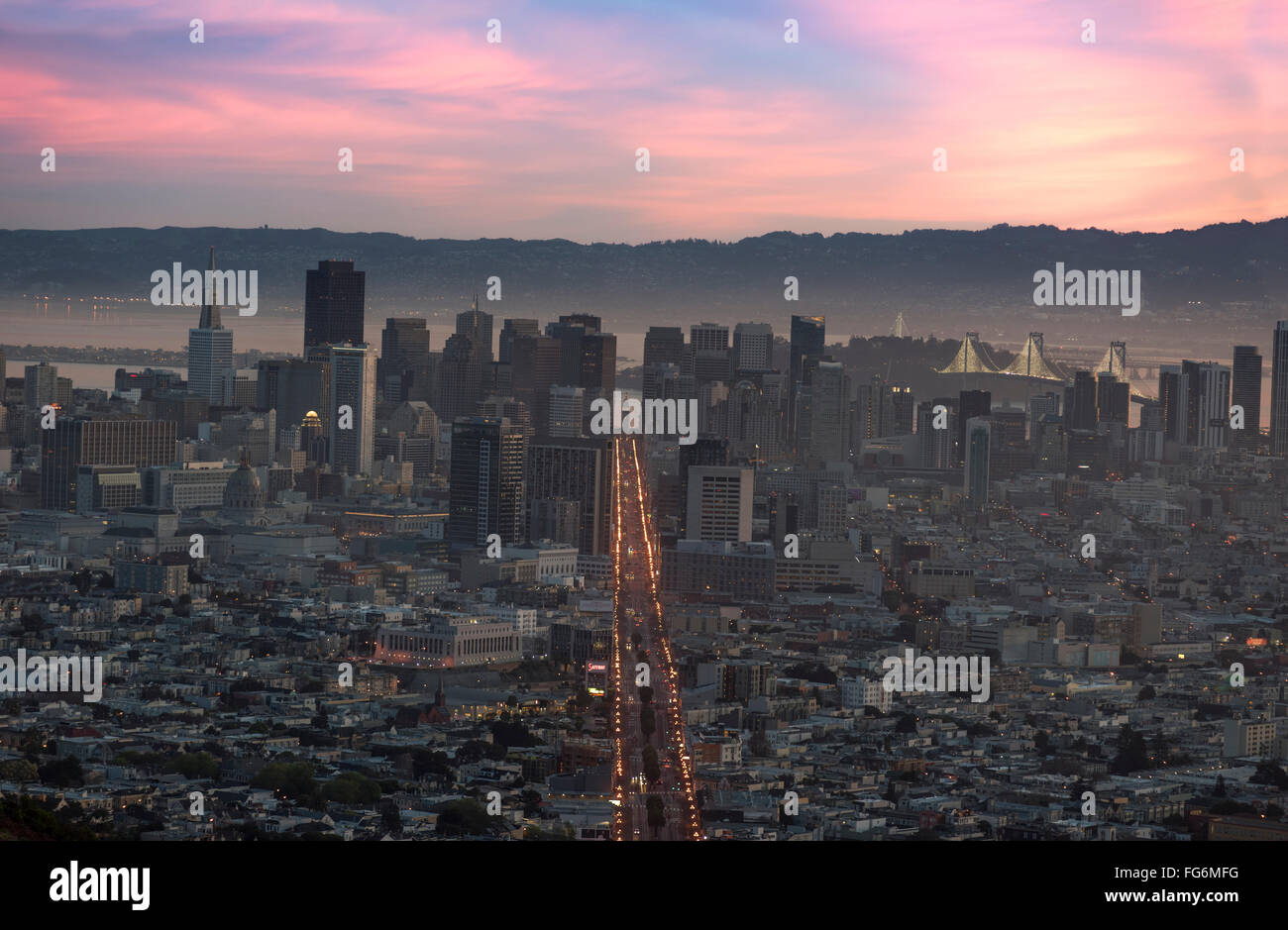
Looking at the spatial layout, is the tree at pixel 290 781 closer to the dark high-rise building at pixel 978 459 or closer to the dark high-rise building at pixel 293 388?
the dark high-rise building at pixel 978 459

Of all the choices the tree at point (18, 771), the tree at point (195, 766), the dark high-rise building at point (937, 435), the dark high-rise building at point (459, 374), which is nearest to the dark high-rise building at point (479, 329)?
the dark high-rise building at point (459, 374)

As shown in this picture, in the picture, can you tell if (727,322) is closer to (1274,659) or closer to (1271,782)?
(1274,659)

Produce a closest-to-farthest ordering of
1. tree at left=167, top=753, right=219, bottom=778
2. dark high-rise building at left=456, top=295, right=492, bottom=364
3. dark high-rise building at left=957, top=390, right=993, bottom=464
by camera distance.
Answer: tree at left=167, top=753, right=219, bottom=778, dark high-rise building at left=957, top=390, right=993, bottom=464, dark high-rise building at left=456, top=295, right=492, bottom=364

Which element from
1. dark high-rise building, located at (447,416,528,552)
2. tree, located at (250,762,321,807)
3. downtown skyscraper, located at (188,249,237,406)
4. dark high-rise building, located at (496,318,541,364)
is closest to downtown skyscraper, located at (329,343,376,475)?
downtown skyscraper, located at (188,249,237,406)

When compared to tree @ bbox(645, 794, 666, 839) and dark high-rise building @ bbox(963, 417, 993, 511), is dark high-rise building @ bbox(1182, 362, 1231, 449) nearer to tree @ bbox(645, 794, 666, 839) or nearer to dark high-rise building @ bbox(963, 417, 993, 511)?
dark high-rise building @ bbox(963, 417, 993, 511)

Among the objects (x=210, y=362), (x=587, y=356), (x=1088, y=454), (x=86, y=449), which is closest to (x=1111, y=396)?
(x=1088, y=454)

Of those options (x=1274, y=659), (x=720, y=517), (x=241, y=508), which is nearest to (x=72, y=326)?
(x=241, y=508)

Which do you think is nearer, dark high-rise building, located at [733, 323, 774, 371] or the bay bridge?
the bay bridge

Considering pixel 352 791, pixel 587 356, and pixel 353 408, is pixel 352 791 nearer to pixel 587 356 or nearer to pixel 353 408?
pixel 587 356
